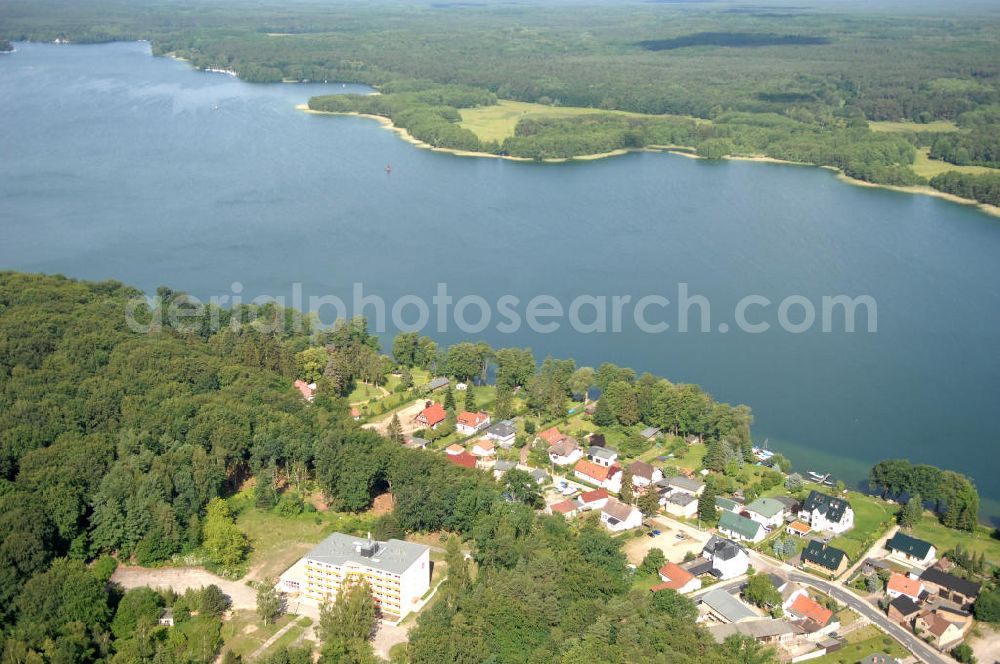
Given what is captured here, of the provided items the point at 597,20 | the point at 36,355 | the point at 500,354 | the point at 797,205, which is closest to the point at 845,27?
the point at 597,20

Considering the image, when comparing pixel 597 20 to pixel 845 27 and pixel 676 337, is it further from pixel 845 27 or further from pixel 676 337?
pixel 676 337

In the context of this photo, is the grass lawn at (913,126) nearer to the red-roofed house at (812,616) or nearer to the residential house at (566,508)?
the residential house at (566,508)

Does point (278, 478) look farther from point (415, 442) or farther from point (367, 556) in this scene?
point (367, 556)

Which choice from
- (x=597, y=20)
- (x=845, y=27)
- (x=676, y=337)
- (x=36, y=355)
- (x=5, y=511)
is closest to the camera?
(x=5, y=511)

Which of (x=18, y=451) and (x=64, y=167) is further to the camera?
(x=64, y=167)

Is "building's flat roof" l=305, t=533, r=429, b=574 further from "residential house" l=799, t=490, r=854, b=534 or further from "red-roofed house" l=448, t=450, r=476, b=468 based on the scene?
"residential house" l=799, t=490, r=854, b=534

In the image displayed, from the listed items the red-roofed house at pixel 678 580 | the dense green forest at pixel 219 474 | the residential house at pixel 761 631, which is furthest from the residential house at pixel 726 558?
the dense green forest at pixel 219 474
